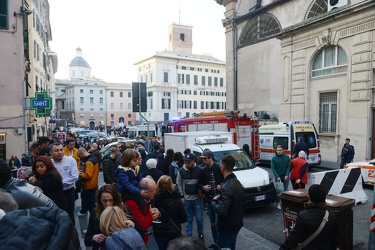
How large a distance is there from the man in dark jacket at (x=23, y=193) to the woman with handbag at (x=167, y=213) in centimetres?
149

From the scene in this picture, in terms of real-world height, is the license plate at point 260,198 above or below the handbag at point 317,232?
below

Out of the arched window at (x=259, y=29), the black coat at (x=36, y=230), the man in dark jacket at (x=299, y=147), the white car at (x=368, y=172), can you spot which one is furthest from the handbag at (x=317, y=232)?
the arched window at (x=259, y=29)

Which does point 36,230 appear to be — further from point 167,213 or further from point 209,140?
point 209,140

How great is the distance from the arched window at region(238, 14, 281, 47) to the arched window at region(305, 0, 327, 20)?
263 cm

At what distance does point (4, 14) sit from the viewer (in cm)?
1631

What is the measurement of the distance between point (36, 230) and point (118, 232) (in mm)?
945

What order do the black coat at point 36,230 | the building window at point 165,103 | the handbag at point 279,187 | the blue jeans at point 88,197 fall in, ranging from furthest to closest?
the building window at point 165,103
the handbag at point 279,187
the blue jeans at point 88,197
the black coat at point 36,230

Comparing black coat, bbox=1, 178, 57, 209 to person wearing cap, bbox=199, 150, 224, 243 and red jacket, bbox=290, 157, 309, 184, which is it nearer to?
person wearing cap, bbox=199, 150, 224, 243

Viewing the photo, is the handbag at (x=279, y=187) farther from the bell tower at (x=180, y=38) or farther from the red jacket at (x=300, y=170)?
the bell tower at (x=180, y=38)

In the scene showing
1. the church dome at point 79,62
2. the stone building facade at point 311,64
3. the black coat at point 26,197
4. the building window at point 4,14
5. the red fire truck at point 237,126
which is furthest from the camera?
the church dome at point 79,62

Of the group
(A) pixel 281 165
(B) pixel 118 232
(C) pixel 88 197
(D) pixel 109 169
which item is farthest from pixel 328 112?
(B) pixel 118 232

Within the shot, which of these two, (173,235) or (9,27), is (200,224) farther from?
(9,27)

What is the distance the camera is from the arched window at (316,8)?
18.2 meters

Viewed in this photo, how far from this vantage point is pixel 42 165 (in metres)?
4.40
